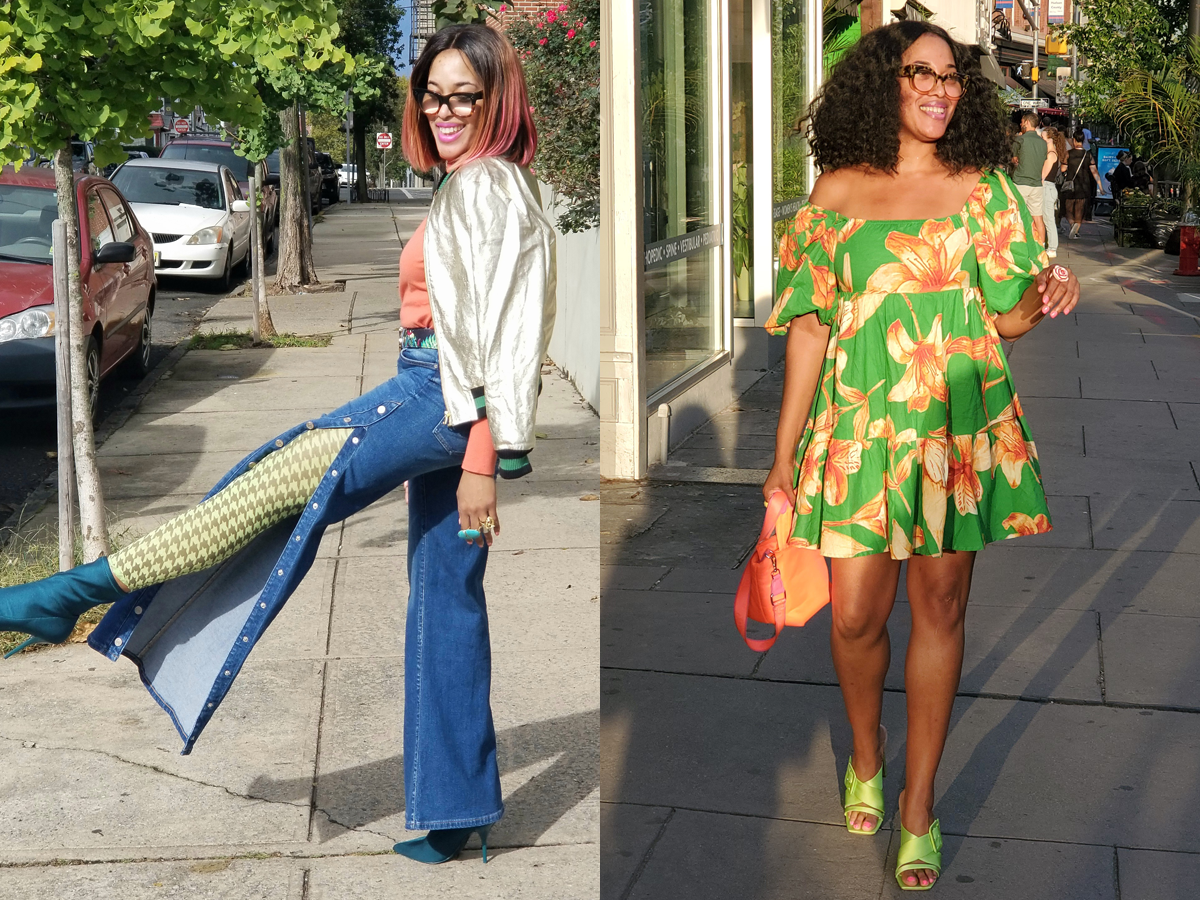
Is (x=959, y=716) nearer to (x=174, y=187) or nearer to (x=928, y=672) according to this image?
(x=928, y=672)

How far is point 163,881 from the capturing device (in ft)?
10.3

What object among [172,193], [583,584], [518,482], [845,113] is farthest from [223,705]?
[172,193]

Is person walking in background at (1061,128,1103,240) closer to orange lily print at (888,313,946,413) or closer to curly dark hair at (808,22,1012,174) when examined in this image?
curly dark hair at (808,22,1012,174)

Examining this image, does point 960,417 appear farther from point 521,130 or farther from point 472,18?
point 472,18

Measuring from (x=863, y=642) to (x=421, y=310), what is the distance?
1276 millimetres

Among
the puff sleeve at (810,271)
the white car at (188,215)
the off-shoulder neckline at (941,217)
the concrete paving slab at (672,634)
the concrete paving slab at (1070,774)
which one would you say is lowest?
the concrete paving slab at (1070,774)

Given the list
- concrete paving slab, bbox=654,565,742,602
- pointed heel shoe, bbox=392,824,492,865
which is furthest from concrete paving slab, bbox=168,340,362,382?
pointed heel shoe, bbox=392,824,492,865

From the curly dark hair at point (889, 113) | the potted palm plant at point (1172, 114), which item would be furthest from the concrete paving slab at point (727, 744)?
the potted palm plant at point (1172, 114)

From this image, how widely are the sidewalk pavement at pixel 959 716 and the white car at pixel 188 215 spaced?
8451mm

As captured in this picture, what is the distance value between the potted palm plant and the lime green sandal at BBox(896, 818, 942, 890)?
16.2 m

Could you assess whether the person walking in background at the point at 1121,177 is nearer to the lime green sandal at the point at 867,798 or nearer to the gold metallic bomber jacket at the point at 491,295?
the lime green sandal at the point at 867,798

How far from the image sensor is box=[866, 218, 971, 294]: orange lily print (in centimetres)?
293

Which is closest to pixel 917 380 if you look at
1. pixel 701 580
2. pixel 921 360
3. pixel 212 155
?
pixel 921 360

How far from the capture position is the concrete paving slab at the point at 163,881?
3.09 metres
